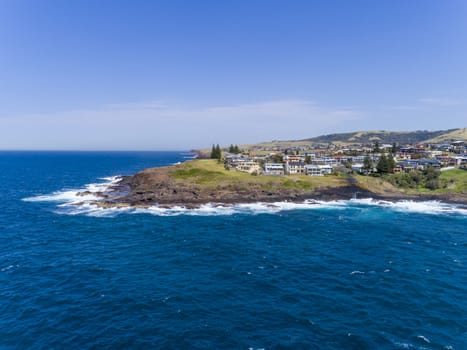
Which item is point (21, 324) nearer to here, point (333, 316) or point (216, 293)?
point (216, 293)

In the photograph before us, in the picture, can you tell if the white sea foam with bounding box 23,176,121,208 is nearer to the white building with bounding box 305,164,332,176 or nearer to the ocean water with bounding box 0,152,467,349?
the ocean water with bounding box 0,152,467,349

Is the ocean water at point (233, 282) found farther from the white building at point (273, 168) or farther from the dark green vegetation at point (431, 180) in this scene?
the white building at point (273, 168)

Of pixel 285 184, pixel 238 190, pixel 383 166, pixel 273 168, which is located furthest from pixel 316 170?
pixel 238 190

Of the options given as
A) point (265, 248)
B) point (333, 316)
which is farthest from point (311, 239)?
point (333, 316)

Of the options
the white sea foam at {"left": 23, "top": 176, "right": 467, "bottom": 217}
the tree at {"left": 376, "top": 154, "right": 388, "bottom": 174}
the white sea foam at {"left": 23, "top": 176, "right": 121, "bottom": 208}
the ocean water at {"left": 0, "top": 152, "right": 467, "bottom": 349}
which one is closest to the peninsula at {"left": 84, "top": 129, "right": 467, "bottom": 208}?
the tree at {"left": 376, "top": 154, "right": 388, "bottom": 174}

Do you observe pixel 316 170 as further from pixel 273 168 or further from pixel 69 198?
pixel 69 198

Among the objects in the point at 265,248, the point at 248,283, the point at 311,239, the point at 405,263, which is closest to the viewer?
the point at 248,283
